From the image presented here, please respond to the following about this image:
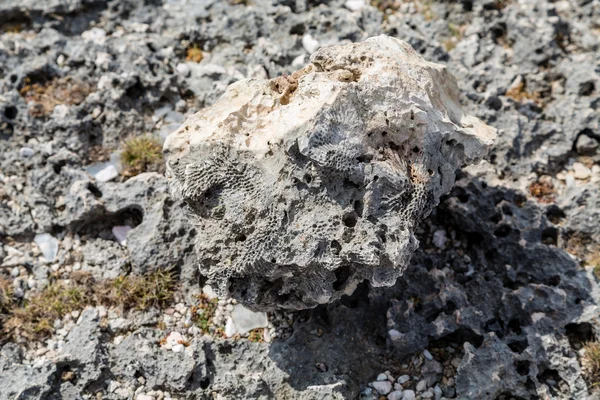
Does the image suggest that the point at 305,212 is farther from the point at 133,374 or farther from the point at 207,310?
the point at 133,374

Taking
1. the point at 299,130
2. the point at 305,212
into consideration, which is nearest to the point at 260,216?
the point at 305,212

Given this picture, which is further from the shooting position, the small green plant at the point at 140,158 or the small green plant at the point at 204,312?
the small green plant at the point at 140,158

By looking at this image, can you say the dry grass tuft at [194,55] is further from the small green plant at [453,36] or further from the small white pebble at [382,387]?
the small white pebble at [382,387]

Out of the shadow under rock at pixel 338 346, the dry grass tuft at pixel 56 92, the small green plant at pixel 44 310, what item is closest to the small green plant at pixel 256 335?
the shadow under rock at pixel 338 346

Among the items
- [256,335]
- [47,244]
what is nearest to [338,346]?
[256,335]

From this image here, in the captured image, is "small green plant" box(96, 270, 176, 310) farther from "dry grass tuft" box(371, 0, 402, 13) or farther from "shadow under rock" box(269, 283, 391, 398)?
"dry grass tuft" box(371, 0, 402, 13)

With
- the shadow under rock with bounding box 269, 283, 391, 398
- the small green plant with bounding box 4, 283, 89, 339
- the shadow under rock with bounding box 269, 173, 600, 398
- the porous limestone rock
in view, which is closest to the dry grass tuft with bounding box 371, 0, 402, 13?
the shadow under rock with bounding box 269, 173, 600, 398
